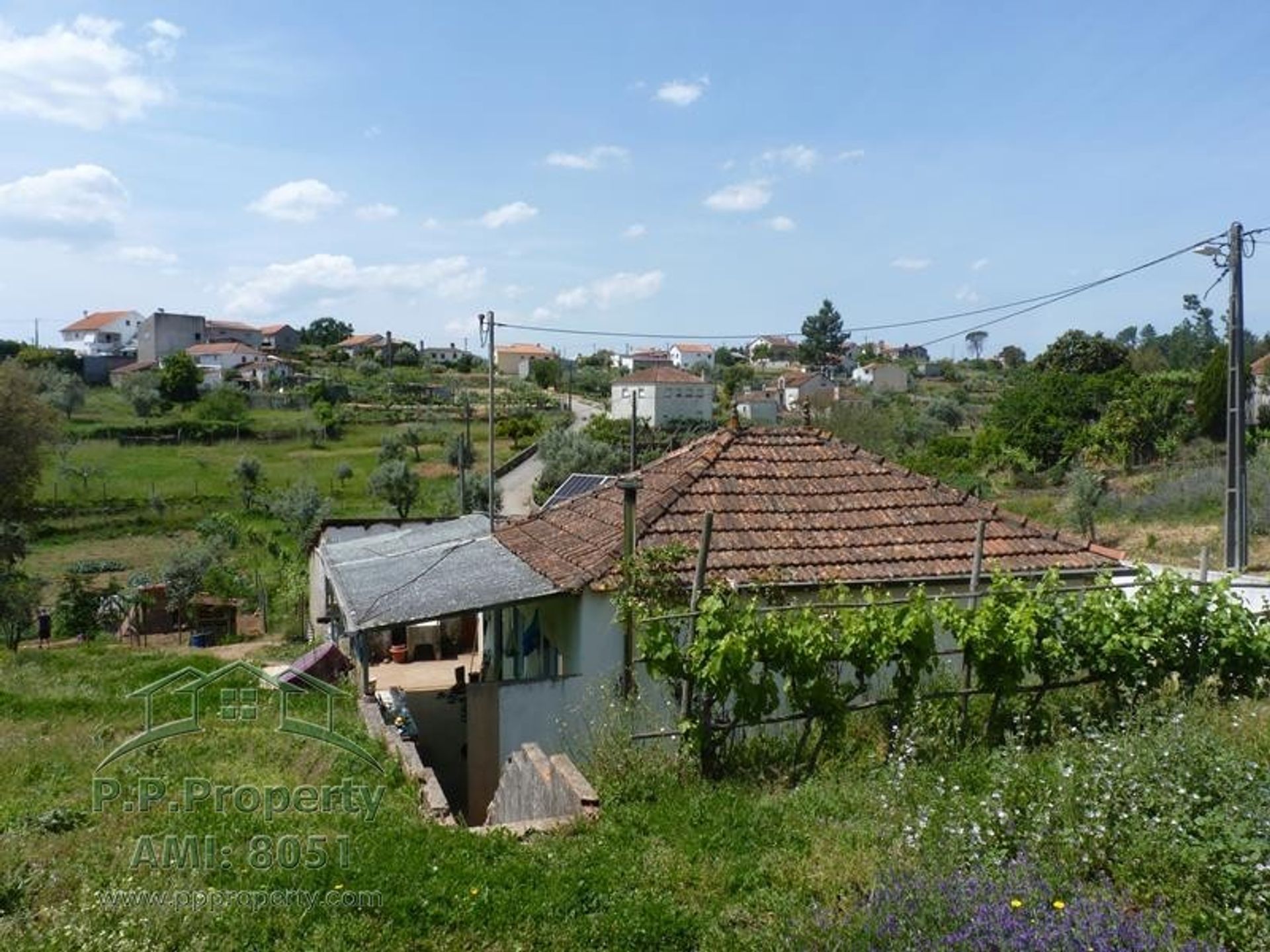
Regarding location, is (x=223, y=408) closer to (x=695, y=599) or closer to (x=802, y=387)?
(x=802, y=387)

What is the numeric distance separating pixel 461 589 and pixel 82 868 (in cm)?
484

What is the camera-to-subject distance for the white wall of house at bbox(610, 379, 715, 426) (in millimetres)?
66875

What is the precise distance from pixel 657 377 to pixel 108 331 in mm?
72214

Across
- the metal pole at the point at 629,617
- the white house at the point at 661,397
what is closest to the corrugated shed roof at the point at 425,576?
the metal pole at the point at 629,617

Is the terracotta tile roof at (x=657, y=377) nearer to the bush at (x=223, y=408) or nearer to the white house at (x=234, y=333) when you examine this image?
the bush at (x=223, y=408)

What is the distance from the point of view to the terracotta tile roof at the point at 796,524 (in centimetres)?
973

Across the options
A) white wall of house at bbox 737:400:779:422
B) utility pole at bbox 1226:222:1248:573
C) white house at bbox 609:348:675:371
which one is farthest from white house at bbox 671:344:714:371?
utility pole at bbox 1226:222:1248:573

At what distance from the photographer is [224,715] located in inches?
396

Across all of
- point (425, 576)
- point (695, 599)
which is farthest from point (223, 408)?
point (695, 599)

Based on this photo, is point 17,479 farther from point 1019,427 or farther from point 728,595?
point 1019,427

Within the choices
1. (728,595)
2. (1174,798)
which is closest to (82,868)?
(728,595)

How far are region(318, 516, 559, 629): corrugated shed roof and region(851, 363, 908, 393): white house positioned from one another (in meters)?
73.0

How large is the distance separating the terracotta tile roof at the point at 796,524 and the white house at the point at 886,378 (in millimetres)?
72964

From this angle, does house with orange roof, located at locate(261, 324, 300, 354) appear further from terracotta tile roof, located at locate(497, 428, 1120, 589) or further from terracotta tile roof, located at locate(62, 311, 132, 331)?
terracotta tile roof, located at locate(497, 428, 1120, 589)
